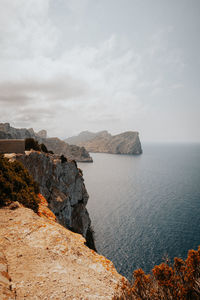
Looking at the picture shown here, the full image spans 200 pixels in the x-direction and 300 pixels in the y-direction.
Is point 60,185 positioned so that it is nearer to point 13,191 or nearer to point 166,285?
point 13,191

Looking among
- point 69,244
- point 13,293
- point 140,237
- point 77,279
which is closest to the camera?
point 13,293

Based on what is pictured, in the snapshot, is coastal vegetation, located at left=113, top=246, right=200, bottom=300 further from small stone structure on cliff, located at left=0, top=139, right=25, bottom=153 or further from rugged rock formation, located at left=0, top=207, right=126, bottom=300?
small stone structure on cliff, located at left=0, top=139, right=25, bottom=153

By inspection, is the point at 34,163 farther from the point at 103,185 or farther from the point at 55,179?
the point at 103,185

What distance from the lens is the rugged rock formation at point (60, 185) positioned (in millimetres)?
26344

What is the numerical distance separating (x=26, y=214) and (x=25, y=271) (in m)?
4.33

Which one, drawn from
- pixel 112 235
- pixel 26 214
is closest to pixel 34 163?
pixel 26 214

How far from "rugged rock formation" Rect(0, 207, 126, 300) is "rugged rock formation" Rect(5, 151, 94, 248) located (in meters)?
11.8

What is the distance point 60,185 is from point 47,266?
31234mm

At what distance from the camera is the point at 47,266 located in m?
5.60

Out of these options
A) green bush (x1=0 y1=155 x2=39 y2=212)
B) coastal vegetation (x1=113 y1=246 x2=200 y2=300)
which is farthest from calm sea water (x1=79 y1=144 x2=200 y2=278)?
coastal vegetation (x1=113 y1=246 x2=200 y2=300)

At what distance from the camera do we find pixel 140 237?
48812 millimetres

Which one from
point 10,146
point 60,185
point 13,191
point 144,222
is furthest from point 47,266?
point 144,222

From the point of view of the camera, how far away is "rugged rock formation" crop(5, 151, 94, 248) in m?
26.3

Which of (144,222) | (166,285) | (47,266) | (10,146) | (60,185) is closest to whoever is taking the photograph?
(166,285)
